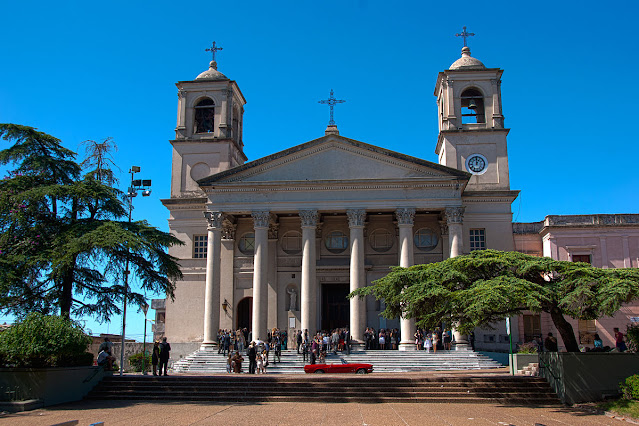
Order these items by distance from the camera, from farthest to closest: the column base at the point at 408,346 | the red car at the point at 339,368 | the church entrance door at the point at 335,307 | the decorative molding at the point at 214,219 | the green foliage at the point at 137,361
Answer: the church entrance door at the point at 335,307
the green foliage at the point at 137,361
the decorative molding at the point at 214,219
the column base at the point at 408,346
the red car at the point at 339,368

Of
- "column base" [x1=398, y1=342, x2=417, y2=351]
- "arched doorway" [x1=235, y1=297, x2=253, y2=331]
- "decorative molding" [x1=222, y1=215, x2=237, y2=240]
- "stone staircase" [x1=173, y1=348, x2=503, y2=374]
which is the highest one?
"decorative molding" [x1=222, y1=215, x2=237, y2=240]

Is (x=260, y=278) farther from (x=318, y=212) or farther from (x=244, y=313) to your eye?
(x=244, y=313)

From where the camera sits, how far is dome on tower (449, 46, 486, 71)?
1623 inches

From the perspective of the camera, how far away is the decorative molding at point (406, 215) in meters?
34.9

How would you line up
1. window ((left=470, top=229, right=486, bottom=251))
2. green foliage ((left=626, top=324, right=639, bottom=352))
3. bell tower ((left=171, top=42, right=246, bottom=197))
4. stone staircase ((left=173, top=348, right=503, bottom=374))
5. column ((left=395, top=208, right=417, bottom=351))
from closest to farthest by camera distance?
green foliage ((left=626, top=324, right=639, bottom=352)), stone staircase ((left=173, top=348, right=503, bottom=374)), column ((left=395, top=208, right=417, bottom=351)), window ((left=470, top=229, right=486, bottom=251)), bell tower ((left=171, top=42, right=246, bottom=197))

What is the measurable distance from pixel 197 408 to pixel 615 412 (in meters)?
12.3

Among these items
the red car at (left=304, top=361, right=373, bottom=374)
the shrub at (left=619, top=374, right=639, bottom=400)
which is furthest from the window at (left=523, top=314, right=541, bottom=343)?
the shrub at (left=619, top=374, right=639, bottom=400)

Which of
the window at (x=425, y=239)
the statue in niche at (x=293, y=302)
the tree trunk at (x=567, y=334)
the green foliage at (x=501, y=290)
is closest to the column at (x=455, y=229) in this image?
the window at (x=425, y=239)

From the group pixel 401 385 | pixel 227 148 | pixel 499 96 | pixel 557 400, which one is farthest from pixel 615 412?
pixel 227 148

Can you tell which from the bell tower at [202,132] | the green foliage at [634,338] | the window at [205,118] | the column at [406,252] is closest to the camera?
the green foliage at [634,338]

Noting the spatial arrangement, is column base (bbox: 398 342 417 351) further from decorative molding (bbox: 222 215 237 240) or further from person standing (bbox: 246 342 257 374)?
decorative molding (bbox: 222 215 237 240)

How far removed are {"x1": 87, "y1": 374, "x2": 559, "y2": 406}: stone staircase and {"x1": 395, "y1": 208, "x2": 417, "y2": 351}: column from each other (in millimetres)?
10727

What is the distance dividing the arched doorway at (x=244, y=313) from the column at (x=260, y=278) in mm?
4886

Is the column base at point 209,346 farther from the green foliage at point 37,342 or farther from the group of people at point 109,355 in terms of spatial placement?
the green foliage at point 37,342
